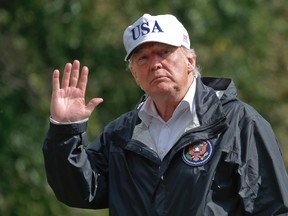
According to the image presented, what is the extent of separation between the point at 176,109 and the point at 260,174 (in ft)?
1.66

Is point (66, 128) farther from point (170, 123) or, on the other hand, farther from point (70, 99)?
point (170, 123)

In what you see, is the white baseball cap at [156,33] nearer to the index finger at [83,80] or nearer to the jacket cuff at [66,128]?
the index finger at [83,80]

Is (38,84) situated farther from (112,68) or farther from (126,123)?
(126,123)

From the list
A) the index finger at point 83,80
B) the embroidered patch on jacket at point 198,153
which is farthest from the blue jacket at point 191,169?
the index finger at point 83,80

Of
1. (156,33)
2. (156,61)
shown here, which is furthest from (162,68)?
(156,33)

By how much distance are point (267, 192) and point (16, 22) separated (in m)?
6.07

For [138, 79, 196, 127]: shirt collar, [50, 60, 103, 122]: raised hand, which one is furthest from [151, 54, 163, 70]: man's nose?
[50, 60, 103, 122]: raised hand

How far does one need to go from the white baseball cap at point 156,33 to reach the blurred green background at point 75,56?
15.2ft

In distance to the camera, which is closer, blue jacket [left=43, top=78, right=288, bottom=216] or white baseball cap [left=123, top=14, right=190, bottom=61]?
blue jacket [left=43, top=78, right=288, bottom=216]

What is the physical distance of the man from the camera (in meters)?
4.44

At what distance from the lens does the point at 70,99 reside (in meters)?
4.66

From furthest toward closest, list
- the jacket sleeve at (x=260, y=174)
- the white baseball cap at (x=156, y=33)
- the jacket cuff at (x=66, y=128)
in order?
the white baseball cap at (x=156, y=33), the jacket cuff at (x=66, y=128), the jacket sleeve at (x=260, y=174)

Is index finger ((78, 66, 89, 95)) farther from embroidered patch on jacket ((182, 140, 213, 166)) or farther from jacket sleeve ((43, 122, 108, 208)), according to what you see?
embroidered patch on jacket ((182, 140, 213, 166))

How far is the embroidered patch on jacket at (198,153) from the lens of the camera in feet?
14.7
